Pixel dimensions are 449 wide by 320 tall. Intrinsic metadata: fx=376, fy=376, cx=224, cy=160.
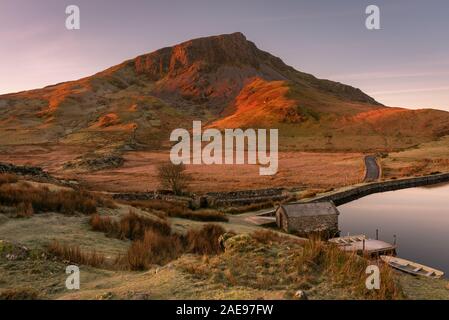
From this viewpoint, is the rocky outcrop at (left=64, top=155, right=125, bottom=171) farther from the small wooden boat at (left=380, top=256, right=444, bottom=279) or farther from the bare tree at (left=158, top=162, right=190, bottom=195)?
the small wooden boat at (left=380, top=256, right=444, bottom=279)

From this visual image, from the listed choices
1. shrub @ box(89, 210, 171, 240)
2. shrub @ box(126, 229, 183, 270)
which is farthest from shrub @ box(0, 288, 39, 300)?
shrub @ box(89, 210, 171, 240)

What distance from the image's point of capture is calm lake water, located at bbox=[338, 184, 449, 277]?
31.2 m

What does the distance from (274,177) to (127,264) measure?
2464 inches

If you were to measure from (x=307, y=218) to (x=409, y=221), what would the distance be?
1455 centimetres

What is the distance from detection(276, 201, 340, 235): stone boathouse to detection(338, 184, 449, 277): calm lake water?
385cm

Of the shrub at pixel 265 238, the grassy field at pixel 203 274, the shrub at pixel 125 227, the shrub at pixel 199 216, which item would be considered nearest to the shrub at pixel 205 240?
the grassy field at pixel 203 274

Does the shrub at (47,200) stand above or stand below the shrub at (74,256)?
above

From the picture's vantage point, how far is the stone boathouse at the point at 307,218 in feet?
113

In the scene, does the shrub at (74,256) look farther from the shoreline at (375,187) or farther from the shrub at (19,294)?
the shoreline at (375,187)

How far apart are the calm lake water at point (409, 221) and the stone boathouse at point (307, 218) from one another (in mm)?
3855

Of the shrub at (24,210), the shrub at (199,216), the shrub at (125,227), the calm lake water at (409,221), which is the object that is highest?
the shrub at (24,210)
